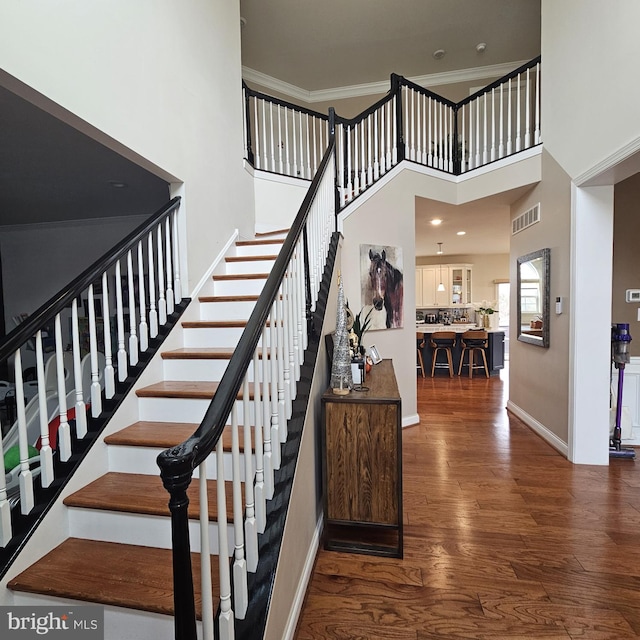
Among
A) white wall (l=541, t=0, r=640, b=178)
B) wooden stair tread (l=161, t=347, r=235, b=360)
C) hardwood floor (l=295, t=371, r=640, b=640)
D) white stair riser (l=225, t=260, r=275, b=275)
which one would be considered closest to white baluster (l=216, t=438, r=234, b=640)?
hardwood floor (l=295, t=371, r=640, b=640)

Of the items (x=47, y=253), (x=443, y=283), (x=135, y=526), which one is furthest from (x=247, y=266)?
(x=443, y=283)

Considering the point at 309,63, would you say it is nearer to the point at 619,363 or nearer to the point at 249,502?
the point at 619,363

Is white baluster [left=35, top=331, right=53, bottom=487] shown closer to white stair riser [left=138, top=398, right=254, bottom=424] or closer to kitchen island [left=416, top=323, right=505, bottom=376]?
white stair riser [left=138, top=398, right=254, bottom=424]

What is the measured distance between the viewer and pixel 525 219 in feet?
13.9

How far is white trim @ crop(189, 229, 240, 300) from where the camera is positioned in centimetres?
292

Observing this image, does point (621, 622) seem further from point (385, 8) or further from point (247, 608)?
point (385, 8)

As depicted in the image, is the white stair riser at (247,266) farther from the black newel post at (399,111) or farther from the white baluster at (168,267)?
the black newel post at (399,111)

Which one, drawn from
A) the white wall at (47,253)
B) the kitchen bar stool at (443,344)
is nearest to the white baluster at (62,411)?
the white wall at (47,253)

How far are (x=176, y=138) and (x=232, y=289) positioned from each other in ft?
3.97

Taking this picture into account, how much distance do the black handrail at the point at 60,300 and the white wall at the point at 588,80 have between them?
3.24 metres

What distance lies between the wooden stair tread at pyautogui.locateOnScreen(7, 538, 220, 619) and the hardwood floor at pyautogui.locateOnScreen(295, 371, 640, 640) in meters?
0.71

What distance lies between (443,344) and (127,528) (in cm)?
648

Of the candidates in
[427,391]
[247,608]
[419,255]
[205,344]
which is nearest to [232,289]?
[205,344]

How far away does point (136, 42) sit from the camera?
2.20 metres
